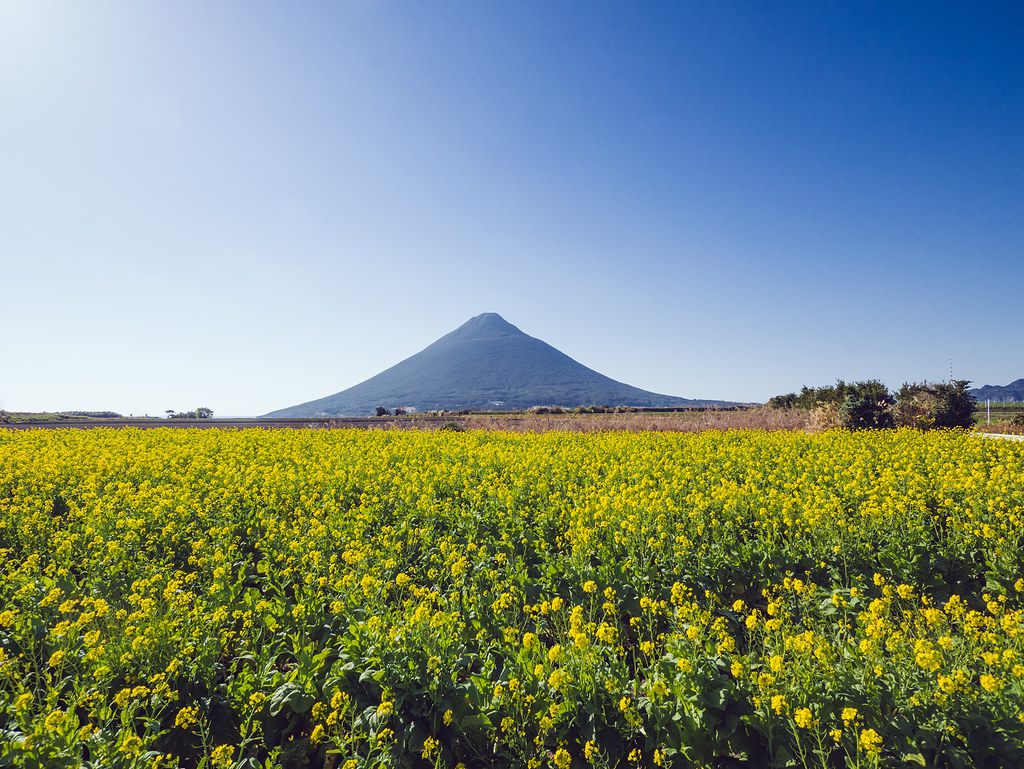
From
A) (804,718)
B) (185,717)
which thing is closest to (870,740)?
(804,718)

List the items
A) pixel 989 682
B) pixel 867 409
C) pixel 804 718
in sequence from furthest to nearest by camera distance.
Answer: pixel 867 409 → pixel 989 682 → pixel 804 718

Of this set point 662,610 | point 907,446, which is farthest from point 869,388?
point 662,610

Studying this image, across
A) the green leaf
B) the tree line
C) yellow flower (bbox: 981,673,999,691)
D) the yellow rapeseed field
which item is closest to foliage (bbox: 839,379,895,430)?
the tree line

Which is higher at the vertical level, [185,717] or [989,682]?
[989,682]

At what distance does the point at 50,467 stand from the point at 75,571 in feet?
19.0

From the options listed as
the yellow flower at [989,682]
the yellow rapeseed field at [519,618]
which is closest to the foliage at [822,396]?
the yellow rapeseed field at [519,618]

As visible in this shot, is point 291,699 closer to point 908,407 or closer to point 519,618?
point 519,618

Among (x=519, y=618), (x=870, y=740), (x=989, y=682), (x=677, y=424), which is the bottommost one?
(x=519, y=618)

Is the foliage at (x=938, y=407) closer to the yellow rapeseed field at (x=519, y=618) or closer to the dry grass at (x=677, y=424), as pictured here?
the dry grass at (x=677, y=424)

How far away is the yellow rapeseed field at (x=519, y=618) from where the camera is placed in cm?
312

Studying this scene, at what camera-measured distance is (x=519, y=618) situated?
496 cm

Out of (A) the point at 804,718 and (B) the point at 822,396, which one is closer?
(A) the point at 804,718

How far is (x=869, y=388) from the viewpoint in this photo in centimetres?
2259

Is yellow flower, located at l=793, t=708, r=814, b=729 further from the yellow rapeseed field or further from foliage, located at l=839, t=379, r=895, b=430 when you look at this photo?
foliage, located at l=839, t=379, r=895, b=430
